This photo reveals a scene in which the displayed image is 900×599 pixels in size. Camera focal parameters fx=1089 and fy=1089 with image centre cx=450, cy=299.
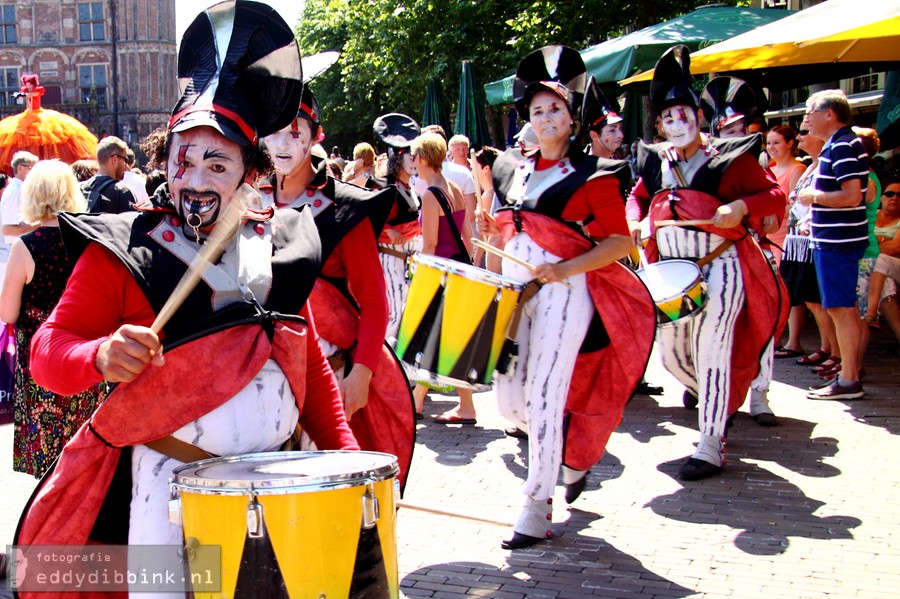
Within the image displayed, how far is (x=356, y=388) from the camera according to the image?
3635 millimetres

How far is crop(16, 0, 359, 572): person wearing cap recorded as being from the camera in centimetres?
252

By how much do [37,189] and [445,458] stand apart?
2.87m

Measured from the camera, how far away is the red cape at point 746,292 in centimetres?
607

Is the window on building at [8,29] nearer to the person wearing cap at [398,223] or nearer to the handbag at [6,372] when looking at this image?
the person wearing cap at [398,223]

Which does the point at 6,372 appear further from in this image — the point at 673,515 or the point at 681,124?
the point at 681,124

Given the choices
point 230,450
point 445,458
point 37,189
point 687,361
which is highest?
point 37,189

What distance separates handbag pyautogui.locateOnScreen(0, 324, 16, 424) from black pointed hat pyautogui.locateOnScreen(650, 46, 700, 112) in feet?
12.5

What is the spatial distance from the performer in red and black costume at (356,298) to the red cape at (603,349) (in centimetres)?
118

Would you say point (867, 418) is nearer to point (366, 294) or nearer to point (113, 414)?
point (366, 294)

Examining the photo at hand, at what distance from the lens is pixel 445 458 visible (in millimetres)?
6711

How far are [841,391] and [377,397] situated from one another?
17.3 feet

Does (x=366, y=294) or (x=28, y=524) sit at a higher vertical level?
(x=366, y=294)

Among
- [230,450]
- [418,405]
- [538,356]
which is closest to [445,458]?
[418,405]

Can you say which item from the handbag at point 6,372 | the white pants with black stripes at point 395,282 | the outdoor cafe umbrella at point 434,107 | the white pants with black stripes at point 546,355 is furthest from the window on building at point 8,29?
the white pants with black stripes at point 546,355
